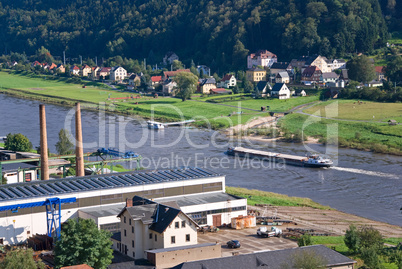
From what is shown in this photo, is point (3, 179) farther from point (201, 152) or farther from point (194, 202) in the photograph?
point (201, 152)

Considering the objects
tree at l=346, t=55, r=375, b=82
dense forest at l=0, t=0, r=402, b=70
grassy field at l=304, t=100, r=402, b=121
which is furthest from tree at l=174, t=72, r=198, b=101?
dense forest at l=0, t=0, r=402, b=70

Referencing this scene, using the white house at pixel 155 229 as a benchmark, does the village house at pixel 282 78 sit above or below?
above

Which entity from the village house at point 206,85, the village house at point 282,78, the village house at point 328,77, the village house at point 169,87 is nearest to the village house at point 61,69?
the village house at point 169,87

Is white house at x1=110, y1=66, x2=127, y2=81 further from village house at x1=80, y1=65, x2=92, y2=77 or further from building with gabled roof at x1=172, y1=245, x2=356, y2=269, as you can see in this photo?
building with gabled roof at x1=172, y1=245, x2=356, y2=269

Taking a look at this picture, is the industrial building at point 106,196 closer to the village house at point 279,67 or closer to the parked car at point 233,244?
the parked car at point 233,244

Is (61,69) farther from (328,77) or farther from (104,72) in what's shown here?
(328,77)

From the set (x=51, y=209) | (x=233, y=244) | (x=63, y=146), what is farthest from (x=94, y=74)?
(x=233, y=244)

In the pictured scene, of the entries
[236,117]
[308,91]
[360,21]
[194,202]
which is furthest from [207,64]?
[194,202]
